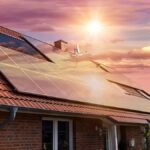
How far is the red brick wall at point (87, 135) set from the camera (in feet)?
44.1

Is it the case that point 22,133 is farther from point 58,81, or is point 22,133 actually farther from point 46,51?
point 46,51

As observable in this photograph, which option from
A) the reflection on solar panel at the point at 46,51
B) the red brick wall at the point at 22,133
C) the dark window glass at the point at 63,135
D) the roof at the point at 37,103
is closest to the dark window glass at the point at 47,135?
the dark window glass at the point at 63,135

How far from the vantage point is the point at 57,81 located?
13117 mm

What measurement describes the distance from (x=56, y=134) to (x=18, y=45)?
3909 millimetres

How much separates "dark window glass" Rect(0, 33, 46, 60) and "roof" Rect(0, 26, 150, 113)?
180 mm

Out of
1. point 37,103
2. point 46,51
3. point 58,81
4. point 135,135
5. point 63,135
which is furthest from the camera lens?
point 135,135

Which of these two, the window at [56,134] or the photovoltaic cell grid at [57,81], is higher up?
the photovoltaic cell grid at [57,81]

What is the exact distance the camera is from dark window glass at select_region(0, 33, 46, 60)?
1394 cm

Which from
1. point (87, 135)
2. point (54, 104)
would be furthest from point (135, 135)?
point (54, 104)

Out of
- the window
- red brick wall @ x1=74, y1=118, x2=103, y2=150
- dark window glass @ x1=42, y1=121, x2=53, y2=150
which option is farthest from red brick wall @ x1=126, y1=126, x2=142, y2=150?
dark window glass @ x1=42, y1=121, x2=53, y2=150

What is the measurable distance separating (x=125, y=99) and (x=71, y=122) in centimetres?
500

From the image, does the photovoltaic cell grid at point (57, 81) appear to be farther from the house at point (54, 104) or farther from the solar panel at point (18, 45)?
the solar panel at point (18, 45)

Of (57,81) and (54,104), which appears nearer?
(54,104)

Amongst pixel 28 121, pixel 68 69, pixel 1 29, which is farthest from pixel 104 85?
pixel 28 121
